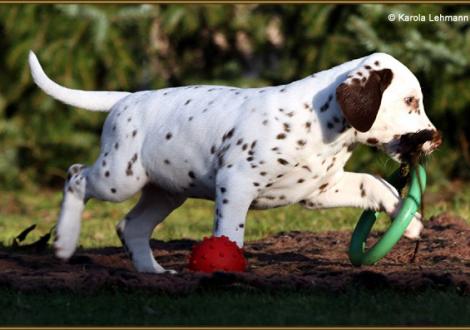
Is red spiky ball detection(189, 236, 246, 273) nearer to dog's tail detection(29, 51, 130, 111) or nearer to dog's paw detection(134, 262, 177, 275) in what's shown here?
dog's paw detection(134, 262, 177, 275)

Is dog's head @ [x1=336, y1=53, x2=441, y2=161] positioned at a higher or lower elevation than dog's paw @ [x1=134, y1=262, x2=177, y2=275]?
higher

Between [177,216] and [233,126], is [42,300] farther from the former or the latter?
[177,216]

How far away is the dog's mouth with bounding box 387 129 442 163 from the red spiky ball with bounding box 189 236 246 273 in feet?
3.64

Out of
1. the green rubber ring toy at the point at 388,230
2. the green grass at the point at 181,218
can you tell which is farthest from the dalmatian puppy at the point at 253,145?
the green grass at the point at 181,218

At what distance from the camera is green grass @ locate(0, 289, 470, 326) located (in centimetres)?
473

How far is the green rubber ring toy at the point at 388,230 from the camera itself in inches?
231

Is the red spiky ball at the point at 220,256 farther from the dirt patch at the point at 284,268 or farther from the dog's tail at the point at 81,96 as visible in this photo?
the dog's tail at the point at 81,96

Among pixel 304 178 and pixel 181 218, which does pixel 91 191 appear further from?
pixel 181 218

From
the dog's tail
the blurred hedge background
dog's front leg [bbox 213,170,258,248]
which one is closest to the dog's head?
dog's front leg [bbox 213,170,258,248]

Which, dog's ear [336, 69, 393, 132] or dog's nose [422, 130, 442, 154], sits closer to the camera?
dog's ear [336, 69, 393, 132]

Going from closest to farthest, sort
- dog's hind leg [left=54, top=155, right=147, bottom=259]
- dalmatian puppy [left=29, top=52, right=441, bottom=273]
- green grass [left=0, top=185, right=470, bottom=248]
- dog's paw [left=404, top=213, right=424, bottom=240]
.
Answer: dalmatian puppy [left=29, top=52, right=441, bottom=273] → dog's paw [left=404, top=213, right=424, bottom=240] → dog's hind leg [left=54, top=155, right=147, bottom=259] → green grass [left=0, top=185, right=470, bottom=248]

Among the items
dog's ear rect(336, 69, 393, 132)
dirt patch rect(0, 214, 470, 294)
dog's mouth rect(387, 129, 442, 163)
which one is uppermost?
dog's ear rect(336, 69, 393, 132)

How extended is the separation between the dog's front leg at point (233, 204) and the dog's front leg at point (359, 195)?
0.57 metres

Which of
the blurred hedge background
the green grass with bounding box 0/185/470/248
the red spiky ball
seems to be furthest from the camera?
the blurred hedge background
